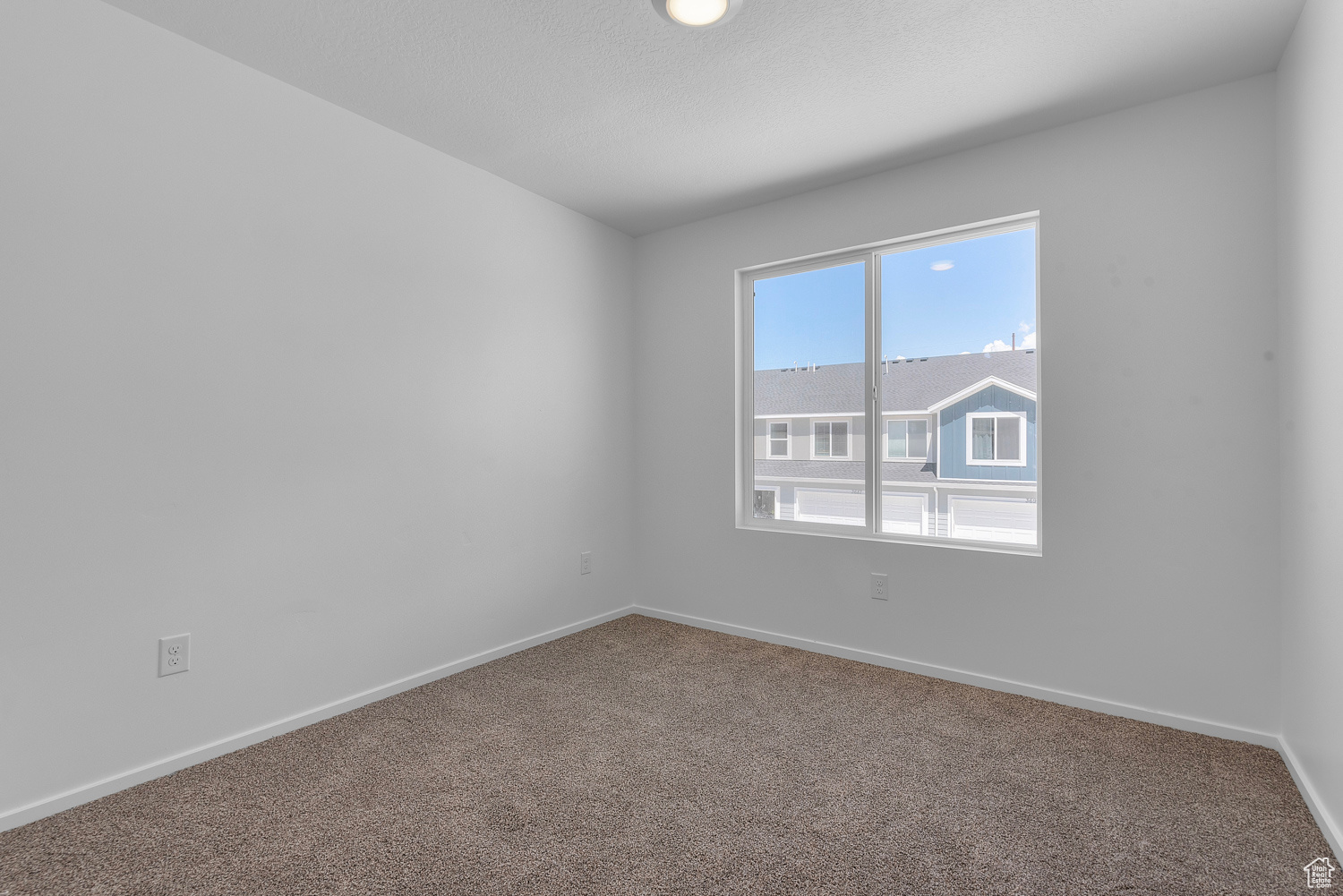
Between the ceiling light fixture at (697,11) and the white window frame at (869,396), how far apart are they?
4.87 ft

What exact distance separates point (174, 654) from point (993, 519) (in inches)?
124

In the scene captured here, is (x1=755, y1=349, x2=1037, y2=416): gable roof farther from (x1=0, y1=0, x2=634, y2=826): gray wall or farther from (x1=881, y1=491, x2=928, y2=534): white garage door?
(x1=0, y1=0, x2=634, y2=826): gray wall

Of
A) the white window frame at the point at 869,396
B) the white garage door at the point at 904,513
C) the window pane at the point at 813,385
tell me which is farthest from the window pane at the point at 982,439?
the window pane at the point at 813,385

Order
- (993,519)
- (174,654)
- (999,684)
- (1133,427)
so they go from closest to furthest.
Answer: (174,654), (1133,427), (999,684), (993,519)

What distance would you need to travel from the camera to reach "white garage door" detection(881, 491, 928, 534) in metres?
3.02

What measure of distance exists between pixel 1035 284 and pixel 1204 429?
0.84 meters

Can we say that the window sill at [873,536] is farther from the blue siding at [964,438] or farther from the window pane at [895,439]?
the window pane at [895,439]

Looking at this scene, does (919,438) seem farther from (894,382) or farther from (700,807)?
(700,807)

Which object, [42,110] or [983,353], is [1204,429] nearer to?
[983,353]

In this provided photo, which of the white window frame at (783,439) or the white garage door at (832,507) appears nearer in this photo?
the white garage door at (832,507)

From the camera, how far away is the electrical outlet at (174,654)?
2.01 meters

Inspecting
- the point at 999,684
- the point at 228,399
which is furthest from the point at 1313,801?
the point at 228,399

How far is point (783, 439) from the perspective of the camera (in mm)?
3518

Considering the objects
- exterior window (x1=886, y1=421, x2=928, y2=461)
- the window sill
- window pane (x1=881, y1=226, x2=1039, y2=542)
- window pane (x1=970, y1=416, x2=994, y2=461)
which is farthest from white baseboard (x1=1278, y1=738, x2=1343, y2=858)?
exterior window (x1=886, y1=421, x2=928, y2=461)
